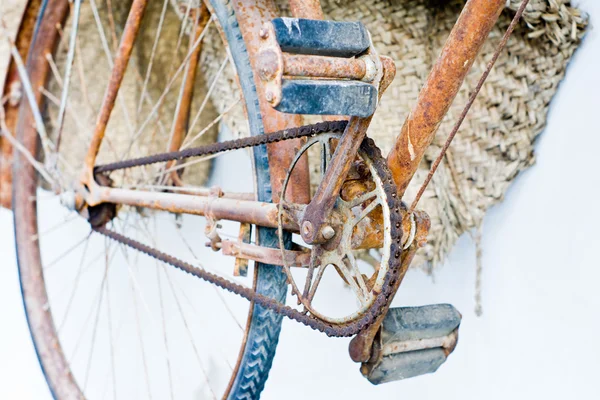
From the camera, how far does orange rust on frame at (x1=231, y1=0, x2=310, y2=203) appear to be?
892mm

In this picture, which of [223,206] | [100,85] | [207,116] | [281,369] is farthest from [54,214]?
[223,206]

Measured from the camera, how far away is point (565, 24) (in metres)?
0.96

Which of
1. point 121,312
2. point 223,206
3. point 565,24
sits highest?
point 565,24

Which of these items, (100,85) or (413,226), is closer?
(413,226)

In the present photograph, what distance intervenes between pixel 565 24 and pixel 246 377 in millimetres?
739

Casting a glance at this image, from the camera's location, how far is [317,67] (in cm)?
64

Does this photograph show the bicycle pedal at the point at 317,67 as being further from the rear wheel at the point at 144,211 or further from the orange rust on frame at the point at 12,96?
the orange rust on frame at the point at 12,96

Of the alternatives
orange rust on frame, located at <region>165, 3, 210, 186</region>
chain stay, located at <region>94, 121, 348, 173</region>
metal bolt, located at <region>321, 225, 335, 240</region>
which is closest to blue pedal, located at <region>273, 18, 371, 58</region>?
chain stay, located at <region>94, 121, 348, 173</region>

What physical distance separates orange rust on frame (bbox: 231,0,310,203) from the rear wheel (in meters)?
0.01

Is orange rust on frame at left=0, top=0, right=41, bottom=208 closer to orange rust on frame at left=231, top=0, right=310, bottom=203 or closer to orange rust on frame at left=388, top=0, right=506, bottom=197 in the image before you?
orange rust on frame at left=231, top=0, right=310, bottom=203

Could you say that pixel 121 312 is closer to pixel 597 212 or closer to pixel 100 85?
pixel 100 85

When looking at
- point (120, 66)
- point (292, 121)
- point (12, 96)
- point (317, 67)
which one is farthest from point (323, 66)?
point (12, 96)

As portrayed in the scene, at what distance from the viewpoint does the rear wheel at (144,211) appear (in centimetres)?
111

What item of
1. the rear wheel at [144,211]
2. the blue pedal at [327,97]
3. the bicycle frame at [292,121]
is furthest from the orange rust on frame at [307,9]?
the blue pedal at [327,97]
